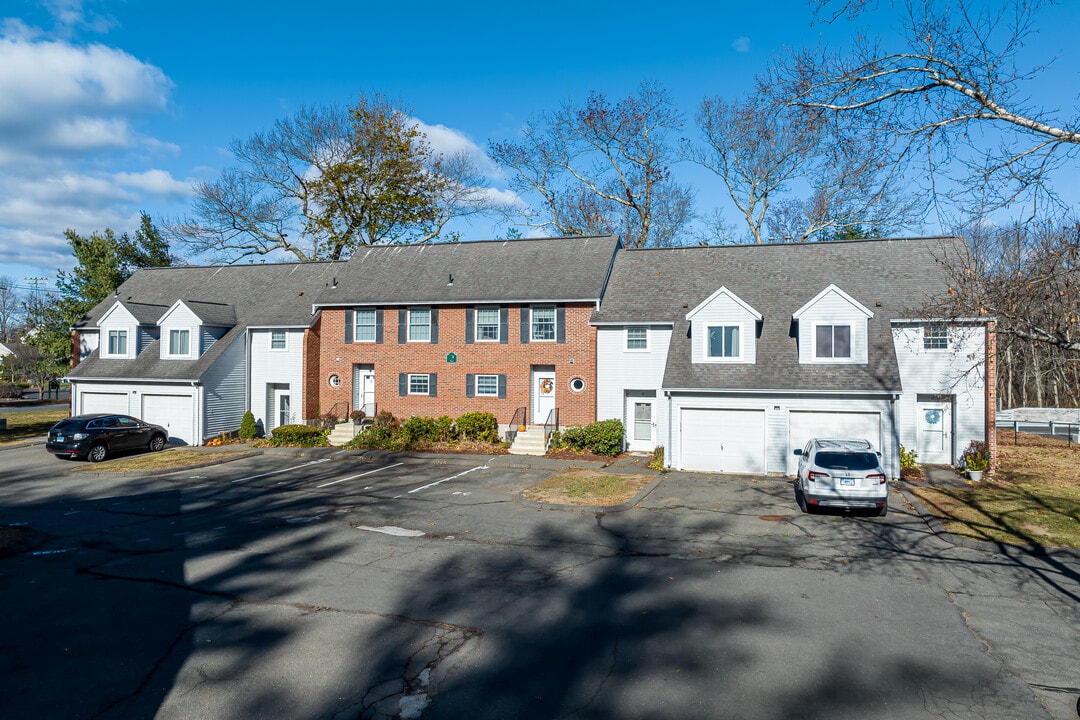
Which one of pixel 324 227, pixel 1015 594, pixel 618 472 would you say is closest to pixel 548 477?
pixel 618 472

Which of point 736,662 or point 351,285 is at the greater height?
point 351,285

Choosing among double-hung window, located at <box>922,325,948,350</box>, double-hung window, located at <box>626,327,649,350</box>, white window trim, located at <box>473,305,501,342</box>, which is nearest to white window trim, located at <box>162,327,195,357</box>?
white window trim, located at <box>473,305,501,342</box>

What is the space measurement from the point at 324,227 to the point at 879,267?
110 feet

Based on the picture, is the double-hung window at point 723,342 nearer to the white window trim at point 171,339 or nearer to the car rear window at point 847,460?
the car rear window at point 847,460

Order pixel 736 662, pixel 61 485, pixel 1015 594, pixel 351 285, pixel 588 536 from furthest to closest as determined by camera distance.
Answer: pixel 351 285 → pixel 61 485 → pixel 588 536 → pixel 1015 594 → pixel 736 662

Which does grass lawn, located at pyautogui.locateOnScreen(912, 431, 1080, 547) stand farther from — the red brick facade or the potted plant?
the red brick facade

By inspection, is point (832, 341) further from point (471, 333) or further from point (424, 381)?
point (424, 381)

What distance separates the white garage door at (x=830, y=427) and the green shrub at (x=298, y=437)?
1846 centimetres

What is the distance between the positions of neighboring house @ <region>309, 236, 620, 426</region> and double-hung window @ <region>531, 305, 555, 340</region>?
0.14 ft

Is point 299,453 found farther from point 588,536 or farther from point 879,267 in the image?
point 879,267

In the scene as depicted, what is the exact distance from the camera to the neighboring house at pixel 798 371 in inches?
851

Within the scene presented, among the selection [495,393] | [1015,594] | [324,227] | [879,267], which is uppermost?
[324,227]

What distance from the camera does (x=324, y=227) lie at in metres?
44.2

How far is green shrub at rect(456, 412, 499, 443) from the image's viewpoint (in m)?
27.0
